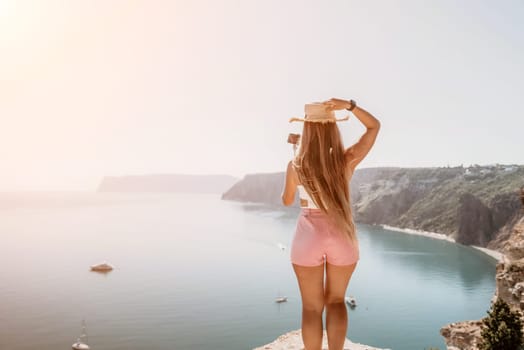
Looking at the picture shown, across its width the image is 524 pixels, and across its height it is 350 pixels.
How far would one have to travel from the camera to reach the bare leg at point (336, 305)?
3.07 m

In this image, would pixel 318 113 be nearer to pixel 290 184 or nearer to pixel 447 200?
pixel 290 184

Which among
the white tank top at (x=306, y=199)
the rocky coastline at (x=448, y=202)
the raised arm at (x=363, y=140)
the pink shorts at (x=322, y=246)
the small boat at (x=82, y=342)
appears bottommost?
the small boat at (x=82, y=342)

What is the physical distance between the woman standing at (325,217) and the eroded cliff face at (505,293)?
1575 cm

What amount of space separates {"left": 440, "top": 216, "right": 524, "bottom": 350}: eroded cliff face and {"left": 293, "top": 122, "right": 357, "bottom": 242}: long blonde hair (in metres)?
16.0

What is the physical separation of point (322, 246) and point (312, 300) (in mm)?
440

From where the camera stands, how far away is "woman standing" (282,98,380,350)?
3.02 metres

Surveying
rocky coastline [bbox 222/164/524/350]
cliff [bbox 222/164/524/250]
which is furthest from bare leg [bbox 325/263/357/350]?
cliff [bbox 222/164/524/250]

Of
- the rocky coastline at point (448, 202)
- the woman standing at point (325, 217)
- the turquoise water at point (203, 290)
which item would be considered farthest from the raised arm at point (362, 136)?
the rocky coastline at point (448, 202)

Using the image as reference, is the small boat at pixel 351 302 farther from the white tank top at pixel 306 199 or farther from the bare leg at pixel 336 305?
the white tank top at pixel 306 199

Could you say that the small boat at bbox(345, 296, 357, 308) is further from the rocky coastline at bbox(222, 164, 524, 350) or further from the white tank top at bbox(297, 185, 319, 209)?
the white tank top at bbox(297, 185, 319, 209)

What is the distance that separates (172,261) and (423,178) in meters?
99.3

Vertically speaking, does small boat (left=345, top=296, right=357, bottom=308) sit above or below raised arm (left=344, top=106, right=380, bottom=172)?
below

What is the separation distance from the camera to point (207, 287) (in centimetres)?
5925

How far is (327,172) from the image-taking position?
120 inches
